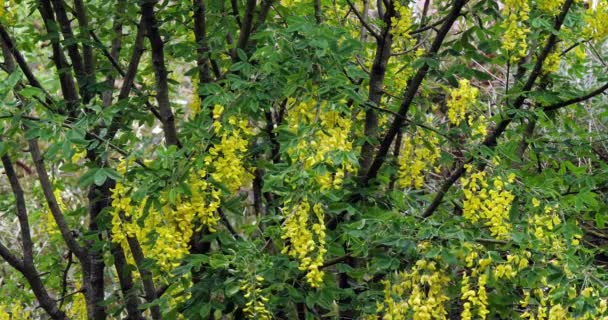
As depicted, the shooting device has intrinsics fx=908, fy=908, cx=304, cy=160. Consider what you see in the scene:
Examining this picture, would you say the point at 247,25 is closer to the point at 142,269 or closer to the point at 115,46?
the point at 115,46

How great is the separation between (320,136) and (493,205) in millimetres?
618

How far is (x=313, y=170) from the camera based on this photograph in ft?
8.75

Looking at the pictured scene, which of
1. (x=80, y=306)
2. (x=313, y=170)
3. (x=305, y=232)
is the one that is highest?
(x=80, y=306)

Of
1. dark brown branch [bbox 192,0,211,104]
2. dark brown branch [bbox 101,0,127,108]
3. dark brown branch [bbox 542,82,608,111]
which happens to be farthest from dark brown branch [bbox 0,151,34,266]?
dark brown branch [bbox 542,82,608,111]

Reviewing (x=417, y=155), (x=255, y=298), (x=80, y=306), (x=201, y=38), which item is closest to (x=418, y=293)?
(x=255, y=298)

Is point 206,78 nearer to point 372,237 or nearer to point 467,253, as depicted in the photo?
point 372,237

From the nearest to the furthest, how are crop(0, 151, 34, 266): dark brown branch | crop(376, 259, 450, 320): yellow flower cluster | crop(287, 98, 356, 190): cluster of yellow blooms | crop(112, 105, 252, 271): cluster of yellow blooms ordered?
crop(287, 98, 356, 190): cluster of yellow blooms < crop(376, 259, 450, 320): yellow flower cluster < crop(112, 105, 252, 271): cluster of yellow blooms < crop(0, 151, 34, 266): dark brown branch

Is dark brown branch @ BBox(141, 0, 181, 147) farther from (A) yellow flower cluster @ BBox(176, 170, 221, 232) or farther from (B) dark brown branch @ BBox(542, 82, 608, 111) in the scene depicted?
(B) dark brown branch @ BBox(542, 82, 608, 111)

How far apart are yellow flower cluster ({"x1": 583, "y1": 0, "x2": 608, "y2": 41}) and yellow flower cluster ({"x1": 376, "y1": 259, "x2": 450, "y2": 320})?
1.23 meters

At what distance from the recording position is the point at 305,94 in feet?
9.40

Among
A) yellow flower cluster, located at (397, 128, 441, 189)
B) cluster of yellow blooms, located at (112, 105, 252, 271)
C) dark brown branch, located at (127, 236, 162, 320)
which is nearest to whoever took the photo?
cluster of yellow blooms, located at (112, 105, 252, 271)

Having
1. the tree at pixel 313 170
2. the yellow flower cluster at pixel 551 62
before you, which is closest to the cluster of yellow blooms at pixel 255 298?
the tree at pixel 313 170

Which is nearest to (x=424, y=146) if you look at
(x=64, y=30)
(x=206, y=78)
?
(x=206, y=78)

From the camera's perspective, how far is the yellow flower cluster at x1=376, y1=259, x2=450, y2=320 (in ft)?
9.31
